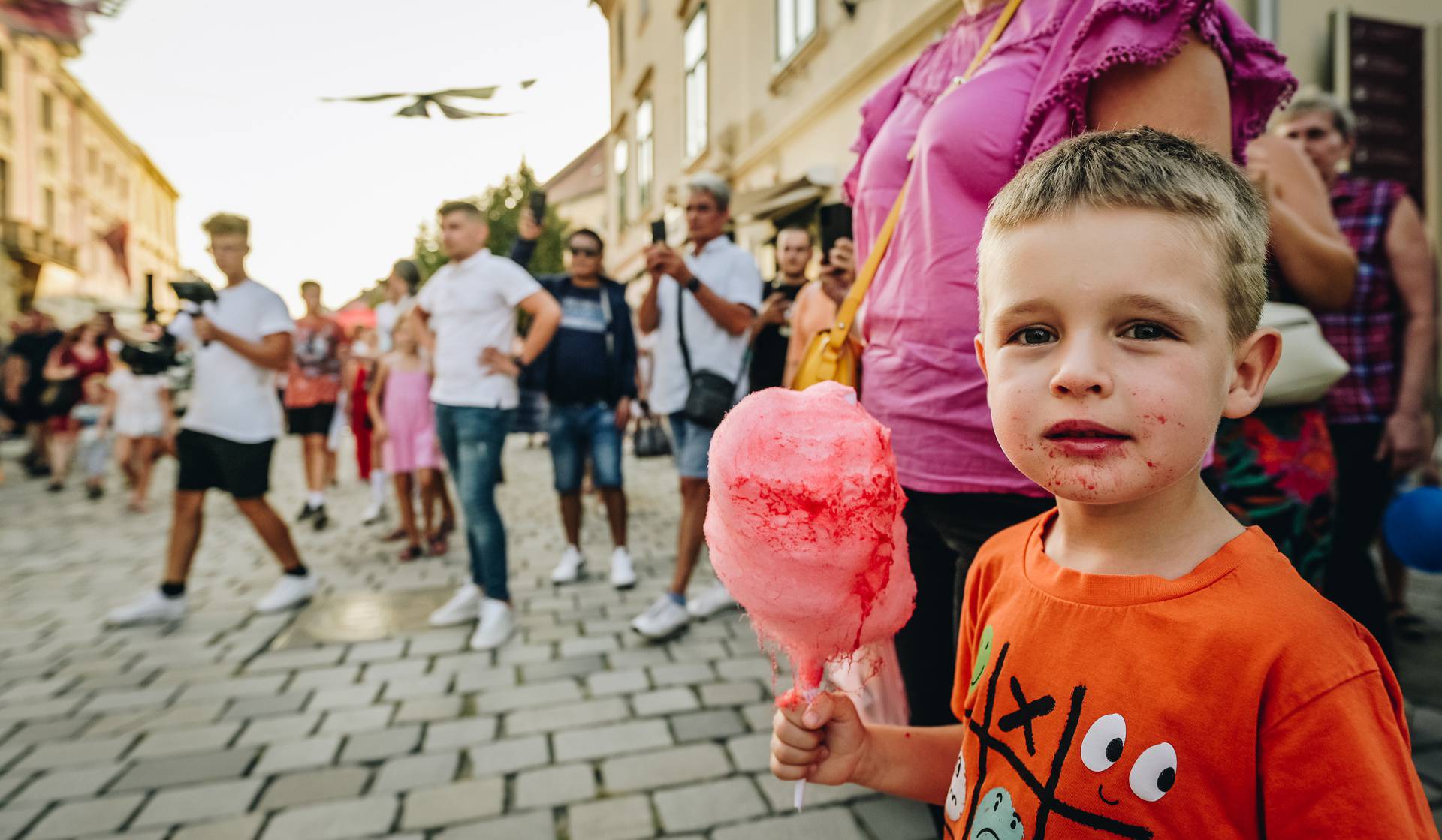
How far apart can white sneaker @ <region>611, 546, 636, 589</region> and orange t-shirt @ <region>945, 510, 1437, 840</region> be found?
152 inches

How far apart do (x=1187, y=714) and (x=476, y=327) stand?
383cm

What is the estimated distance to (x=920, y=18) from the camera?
22.0 feet

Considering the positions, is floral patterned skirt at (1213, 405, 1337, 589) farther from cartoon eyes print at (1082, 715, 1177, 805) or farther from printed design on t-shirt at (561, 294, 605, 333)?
printed design on t-shirt at (561, 294, 605, 333)

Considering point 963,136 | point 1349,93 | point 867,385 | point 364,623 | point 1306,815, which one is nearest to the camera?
point 1306,815

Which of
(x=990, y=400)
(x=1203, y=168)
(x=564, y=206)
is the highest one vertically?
(x=564, y=206)

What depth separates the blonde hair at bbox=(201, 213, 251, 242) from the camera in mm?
4480

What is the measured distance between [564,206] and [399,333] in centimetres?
3472

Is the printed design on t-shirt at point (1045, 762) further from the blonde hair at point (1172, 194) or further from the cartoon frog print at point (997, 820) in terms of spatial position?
the blonde hair at point (1172, 194)

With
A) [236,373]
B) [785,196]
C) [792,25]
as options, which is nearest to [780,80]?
[792,25]

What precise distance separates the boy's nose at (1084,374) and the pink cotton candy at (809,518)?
284 millimetres

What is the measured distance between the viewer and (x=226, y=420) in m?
4.27

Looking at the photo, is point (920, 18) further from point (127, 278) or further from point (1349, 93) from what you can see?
point (127, 278)

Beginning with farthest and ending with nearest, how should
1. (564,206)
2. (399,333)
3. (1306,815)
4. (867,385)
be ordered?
(564,206) → (399,333) → (867,385) → (1306,815)

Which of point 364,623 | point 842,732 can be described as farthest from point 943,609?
point 364,623
